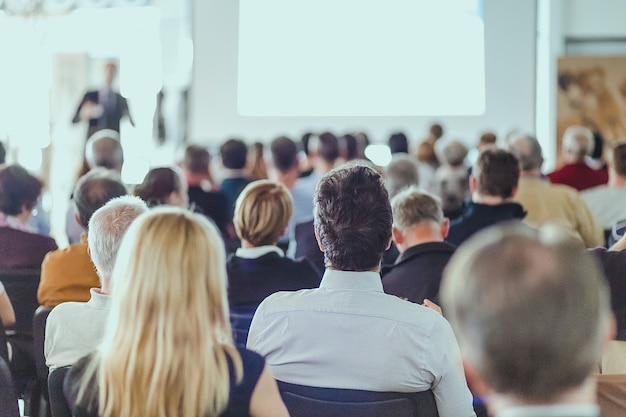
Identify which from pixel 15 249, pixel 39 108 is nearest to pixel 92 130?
pixel 39 108

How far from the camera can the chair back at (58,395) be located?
6.93ft

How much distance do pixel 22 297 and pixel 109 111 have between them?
19.8 feet

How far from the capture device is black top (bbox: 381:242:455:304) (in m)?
3.21

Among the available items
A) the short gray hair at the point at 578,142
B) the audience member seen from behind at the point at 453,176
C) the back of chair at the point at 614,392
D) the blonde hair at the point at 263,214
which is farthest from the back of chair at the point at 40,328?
the short gray hair at the point at 578,142

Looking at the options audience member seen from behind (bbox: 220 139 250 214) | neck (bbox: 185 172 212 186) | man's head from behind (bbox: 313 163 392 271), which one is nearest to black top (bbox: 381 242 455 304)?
man's head from behind (bbox: 313 163 392 271)

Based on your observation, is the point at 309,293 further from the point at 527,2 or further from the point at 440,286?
the point at 527,2

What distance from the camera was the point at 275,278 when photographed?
340cm

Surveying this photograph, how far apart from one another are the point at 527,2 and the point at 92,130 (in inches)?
198

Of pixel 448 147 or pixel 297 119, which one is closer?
pixel 448 147

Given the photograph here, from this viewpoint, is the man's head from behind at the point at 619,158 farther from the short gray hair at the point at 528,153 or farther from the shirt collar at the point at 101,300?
the shirt collar at the point at 101,300

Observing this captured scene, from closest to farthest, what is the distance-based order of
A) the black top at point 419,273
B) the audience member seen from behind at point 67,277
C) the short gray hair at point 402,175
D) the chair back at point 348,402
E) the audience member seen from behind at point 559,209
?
the chair back at point 348,402
the black top at point 419,273
the audience member seen from behind at point 67,277
the audience member seen from behind at point 559,209
the short gray hair at point 402,175

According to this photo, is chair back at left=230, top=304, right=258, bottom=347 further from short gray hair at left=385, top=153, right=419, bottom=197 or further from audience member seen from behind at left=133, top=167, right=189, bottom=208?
short gray hair at left=385, top=153, right=419, bottom=197

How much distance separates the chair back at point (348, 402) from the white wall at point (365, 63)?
8680 millimetres

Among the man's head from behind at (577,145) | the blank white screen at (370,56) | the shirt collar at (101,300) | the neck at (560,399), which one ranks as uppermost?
the blank white screen at (370,56)
